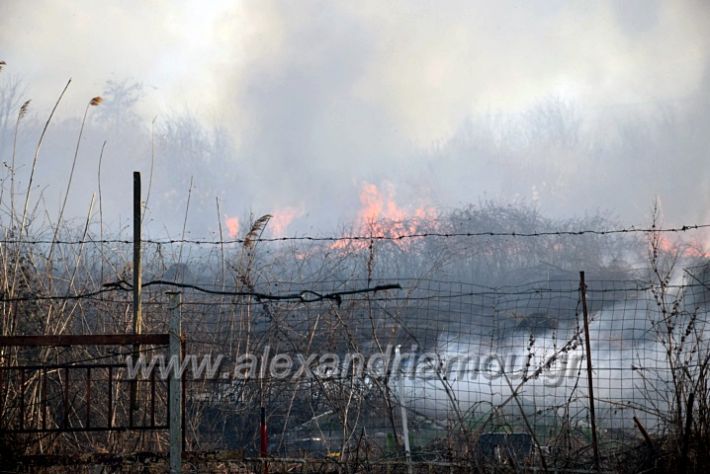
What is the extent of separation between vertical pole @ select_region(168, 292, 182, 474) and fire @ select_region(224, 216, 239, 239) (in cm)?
2052

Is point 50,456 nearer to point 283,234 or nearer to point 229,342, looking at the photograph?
point 229,342

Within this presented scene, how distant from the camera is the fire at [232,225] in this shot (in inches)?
1006

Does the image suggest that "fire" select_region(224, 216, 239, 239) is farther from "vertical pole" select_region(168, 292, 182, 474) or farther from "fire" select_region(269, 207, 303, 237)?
"vertical pole" select_region(168, 292, 182, 474)

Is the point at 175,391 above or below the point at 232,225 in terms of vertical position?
below

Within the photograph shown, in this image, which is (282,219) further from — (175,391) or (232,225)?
(175,391)

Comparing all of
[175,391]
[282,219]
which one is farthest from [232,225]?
[175,391]

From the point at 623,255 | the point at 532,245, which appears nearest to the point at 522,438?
the point at 532,245

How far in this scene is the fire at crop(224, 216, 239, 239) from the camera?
25555 millimetres

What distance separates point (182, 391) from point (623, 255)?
1526 centimetres

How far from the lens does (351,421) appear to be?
7.81m

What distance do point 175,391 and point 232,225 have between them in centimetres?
2328

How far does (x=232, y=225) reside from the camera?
2748 cm

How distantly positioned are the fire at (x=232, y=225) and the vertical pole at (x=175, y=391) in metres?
20.5

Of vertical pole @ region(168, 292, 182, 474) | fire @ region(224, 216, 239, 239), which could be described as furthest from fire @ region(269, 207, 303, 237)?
vertical pole @ region(168, 292, 182, 474)
